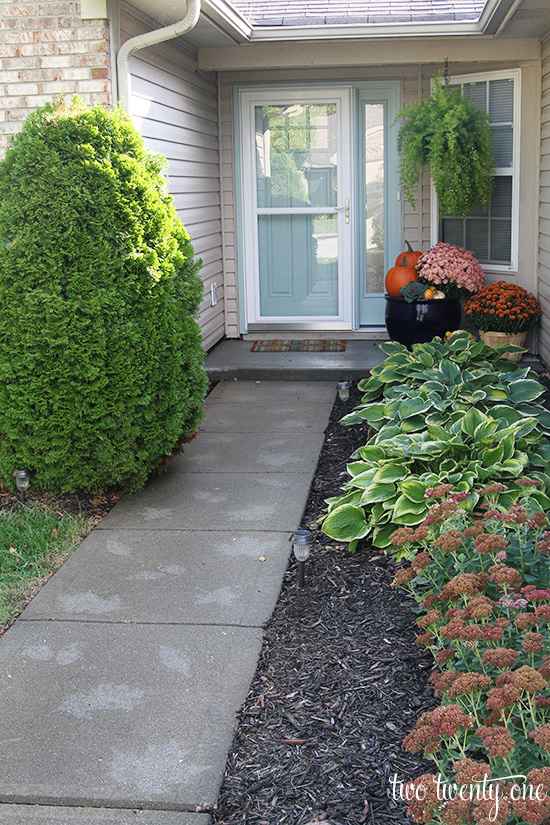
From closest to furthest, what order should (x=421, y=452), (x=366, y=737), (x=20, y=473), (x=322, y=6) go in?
(x=366, y=737) < (x=421, y=452) < (x=20, y=473) < (x=322, y=6)

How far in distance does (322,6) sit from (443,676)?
248 inches

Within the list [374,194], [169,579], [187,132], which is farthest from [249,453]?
[374,194]

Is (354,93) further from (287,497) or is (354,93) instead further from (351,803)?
(351,803)

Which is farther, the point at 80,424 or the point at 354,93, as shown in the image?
the point at 354,93

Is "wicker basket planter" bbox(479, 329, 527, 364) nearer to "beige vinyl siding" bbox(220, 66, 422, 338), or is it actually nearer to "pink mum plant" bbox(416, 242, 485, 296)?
"pink mum plant" bbox(416, 242, 485, 296)

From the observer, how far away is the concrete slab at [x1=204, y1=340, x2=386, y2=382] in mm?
6875

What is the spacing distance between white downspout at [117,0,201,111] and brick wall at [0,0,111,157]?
9 cm

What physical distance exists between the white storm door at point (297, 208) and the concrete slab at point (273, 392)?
53.5 inches


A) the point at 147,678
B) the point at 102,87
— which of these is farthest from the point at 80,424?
the point at 102,87

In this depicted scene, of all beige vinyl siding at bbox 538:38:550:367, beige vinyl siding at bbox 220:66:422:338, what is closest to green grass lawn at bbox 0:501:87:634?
beige vinyl siding at bbox 538:38:550:367

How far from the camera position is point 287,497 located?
4.37 metres

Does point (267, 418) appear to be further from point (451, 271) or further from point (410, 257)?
point (410, 257)

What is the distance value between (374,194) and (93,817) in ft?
21.7

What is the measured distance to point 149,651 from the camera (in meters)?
2.94
